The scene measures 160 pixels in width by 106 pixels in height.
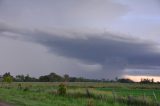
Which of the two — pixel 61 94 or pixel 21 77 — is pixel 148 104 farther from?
pixel 21 77

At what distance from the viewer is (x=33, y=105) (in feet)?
89.3

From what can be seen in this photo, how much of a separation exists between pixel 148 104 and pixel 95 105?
13.2ft

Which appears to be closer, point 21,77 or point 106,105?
point 106,105

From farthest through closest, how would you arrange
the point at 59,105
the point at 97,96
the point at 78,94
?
the point at 78,94
the point at 97,96
the point at 59,105

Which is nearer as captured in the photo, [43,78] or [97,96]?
[97,96]

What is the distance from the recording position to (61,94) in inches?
1770

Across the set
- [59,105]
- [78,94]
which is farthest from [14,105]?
[78,94]

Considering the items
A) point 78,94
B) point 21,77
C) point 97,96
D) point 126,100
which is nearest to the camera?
point 126,100

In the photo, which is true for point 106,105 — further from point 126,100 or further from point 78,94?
point 78,94

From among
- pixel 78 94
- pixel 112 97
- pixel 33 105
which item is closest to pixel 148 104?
pixel 112 97

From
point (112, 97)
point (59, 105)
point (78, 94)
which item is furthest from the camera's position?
point (78, 94)

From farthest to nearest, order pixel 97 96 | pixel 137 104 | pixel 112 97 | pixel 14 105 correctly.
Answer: pixel 97 96, pixel 112 97, pixel 137 104, pixel 14 105

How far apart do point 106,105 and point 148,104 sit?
314 centimetres

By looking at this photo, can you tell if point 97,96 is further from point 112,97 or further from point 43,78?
point 43,78
